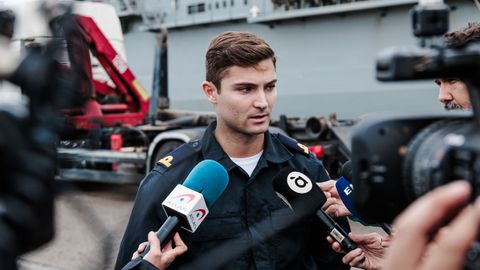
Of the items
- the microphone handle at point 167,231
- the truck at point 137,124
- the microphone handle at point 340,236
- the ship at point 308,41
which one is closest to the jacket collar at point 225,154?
the microphone handle at point 340,236

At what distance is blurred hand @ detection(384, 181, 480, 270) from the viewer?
0.76m

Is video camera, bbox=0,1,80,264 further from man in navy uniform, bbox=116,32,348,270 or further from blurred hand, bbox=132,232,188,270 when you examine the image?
man in navy uniform, bbox=116,32,348,270

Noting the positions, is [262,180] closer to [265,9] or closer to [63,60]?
[63,60]

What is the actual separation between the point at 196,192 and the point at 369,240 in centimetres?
64

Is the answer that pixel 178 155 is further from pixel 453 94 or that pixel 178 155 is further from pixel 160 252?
pixel 453 94

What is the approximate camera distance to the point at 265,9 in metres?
16.1

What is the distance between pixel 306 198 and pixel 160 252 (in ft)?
1.88

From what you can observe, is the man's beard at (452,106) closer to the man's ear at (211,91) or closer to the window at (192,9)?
the man's ear at (211,91)

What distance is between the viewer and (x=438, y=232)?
82 centimetres

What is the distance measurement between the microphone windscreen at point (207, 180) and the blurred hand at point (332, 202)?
46 cm

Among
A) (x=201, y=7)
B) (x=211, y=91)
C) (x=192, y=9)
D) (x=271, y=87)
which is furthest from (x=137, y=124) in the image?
(x=192, y=9)

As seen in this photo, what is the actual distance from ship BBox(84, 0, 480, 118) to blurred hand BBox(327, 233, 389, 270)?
1134 centimetres

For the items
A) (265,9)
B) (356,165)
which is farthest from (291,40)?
(356,165)

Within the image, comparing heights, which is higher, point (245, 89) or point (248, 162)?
point (245, 89)
